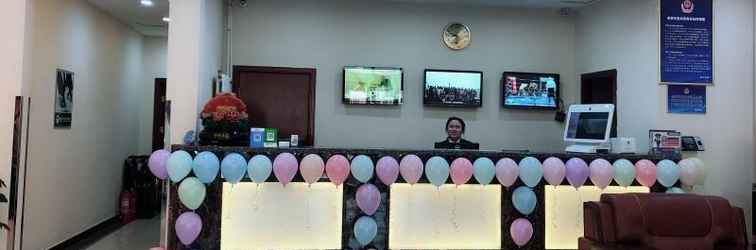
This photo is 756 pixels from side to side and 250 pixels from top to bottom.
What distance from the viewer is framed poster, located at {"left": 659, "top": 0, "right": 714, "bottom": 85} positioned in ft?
14.6

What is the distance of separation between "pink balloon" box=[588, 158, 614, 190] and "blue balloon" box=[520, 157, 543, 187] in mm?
438

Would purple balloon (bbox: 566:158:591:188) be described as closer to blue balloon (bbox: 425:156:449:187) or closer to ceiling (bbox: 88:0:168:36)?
blue balloon (bbox: 425:156:449:187)

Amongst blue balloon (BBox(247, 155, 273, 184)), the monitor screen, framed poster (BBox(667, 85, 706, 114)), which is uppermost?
framed poster (BBox(667, 85, 706, 114))

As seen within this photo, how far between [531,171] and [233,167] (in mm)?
2303

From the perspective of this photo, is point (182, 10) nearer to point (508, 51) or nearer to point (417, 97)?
point (417, 97)

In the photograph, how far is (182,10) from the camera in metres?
4.05

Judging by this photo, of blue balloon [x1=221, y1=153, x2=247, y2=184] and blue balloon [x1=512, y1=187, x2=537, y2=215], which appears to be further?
blue balloon [x1=512, y1=187, x2=537, y2=215]

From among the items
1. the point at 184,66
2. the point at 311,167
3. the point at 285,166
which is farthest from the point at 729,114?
the point at 184,66

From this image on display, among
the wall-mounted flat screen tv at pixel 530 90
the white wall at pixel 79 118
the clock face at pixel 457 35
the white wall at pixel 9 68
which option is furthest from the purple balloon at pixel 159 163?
the wall-mounted flat screen tv at pixel 530 90

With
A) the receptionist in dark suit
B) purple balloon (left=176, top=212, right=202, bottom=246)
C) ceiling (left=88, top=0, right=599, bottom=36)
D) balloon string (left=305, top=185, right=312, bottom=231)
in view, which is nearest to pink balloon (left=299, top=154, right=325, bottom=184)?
balloon string (left=305, top=185, right=312, bottom=231)

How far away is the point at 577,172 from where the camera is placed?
3768 mm

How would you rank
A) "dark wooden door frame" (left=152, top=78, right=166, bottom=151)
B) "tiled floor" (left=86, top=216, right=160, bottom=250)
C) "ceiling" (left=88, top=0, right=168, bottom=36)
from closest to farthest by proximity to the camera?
1. "tiled floor" (left=86, top=216, right=160, bottom=250)
2. "ceiling" (left=88, top=0, right=168, bottom=36)
3. "dark wooden door frame" (left=152, top=78, right=166, bottom=151)

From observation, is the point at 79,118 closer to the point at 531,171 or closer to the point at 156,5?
the point at 156,5

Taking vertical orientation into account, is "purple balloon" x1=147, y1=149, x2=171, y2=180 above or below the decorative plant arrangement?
below
